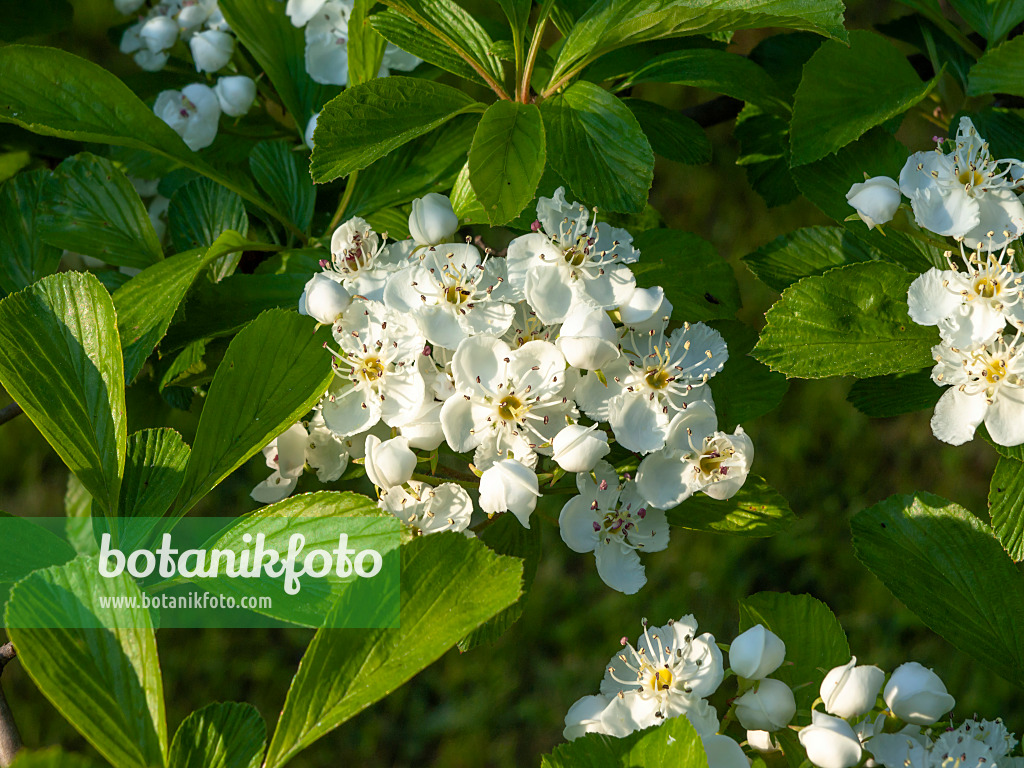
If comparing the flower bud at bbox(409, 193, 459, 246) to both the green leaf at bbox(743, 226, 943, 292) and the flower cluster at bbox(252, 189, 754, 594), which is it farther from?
the green leaf at bbox(743, 226, 943, 292)

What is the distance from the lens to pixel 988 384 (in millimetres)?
771

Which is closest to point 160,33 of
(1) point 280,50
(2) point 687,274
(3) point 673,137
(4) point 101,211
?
(1) point 280,50

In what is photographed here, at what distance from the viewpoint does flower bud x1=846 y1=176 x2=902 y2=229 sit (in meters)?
0.81

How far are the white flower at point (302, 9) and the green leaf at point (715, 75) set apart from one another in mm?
344

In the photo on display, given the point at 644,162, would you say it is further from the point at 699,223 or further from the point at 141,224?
the point at 699,223

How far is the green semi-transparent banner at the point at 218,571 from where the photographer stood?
2.06ft

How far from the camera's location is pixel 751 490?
0.86 m

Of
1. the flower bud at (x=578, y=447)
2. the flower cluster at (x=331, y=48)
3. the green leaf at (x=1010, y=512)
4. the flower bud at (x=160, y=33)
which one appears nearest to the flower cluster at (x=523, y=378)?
the flower bud at (x=578, y=447)

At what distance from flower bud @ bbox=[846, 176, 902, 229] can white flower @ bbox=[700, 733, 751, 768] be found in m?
0.44

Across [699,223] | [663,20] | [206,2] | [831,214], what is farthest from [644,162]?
[699,223]

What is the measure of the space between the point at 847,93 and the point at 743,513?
42 cm

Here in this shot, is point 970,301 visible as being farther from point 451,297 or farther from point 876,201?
point 451,297

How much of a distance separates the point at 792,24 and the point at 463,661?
1816 millimetres

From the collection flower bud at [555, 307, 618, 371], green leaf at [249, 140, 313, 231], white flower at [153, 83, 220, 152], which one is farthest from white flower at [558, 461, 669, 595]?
white flower at [153, 83, 220, 152]
